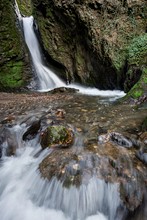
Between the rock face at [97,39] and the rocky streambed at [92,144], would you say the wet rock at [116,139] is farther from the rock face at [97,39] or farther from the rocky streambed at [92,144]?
the rock face at [97,39]

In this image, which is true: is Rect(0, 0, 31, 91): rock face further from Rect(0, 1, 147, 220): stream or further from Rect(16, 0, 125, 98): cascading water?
Rect(0, 1, 147, 220): stream

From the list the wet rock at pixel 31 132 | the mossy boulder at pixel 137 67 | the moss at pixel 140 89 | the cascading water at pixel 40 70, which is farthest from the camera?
the cascading water at pixel 40 70

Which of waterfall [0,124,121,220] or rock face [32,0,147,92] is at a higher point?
rock face [32,0,147,92]

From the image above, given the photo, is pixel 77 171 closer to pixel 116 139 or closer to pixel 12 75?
pixel 116 139

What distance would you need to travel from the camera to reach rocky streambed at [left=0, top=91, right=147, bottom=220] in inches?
142

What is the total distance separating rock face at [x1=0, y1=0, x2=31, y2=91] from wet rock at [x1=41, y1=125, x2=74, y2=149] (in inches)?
289

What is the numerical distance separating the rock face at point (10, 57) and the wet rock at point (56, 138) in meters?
7.33

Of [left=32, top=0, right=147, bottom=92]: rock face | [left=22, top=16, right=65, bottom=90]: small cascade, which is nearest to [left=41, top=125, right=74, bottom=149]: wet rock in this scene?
[left=32, top=0, right=147, bottom=92]: rock face

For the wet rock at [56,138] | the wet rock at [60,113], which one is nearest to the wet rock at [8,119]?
the wet rock at [60,113]

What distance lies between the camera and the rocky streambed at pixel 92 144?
362cm

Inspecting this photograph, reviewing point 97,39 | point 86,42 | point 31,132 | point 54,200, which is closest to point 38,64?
point 86,42

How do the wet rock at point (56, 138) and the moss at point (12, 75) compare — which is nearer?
the wet rock at point (56, 138)

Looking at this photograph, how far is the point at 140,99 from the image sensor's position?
6.84m

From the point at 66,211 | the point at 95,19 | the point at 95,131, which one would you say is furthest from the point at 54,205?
the point at 95,19
